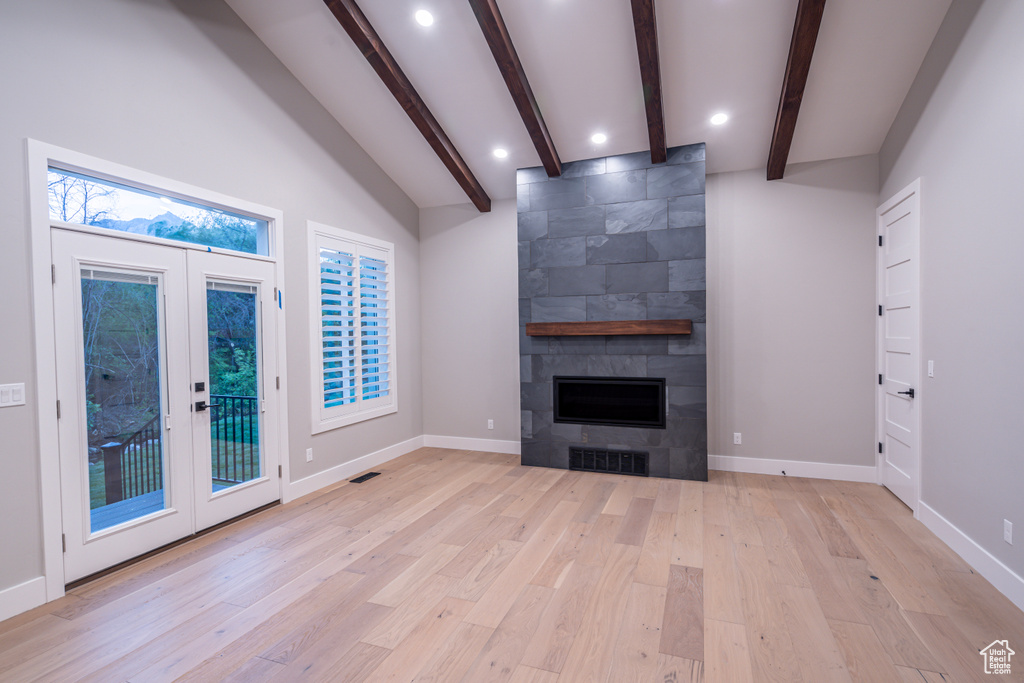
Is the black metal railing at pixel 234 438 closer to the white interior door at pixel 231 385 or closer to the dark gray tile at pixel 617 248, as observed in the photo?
the white interior door at pixel 231 385

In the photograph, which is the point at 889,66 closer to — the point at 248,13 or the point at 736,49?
the point at 736,49

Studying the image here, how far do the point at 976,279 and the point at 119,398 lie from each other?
5.01 metres

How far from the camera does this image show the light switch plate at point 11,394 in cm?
235

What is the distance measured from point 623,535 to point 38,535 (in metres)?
3.28

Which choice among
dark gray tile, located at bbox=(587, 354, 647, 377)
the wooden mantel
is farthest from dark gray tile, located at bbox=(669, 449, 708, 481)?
the wooden mantel

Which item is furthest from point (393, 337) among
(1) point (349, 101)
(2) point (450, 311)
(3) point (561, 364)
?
(1) point (349, 101)

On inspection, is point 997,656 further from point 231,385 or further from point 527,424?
point 231,385

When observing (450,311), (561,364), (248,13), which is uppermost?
(248,13)

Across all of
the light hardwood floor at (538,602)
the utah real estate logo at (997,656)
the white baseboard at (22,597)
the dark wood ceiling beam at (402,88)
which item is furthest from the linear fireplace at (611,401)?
the white baseboard at (22,597)

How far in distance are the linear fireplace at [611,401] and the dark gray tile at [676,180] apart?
1.73m

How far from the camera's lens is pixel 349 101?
13.9 feet

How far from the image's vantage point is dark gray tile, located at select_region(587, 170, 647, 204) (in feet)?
14.7

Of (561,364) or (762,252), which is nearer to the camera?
(762,252)

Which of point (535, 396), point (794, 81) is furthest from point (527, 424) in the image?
point (794, 81)
